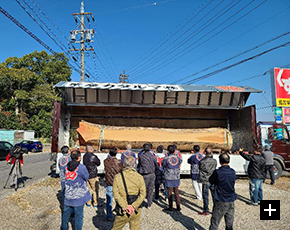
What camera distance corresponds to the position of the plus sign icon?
482 centimetres

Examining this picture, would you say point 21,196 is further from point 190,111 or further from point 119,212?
point 190,111

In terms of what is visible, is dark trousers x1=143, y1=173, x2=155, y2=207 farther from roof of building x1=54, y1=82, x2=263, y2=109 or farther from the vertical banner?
the vertical banner

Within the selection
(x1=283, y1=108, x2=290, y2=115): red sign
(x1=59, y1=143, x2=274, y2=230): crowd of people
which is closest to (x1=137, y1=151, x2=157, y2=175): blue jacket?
(x1=59, y1=143, x2=274, y2=230): crowd of people

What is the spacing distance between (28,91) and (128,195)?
29.0 m

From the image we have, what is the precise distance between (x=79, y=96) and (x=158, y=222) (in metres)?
5.30

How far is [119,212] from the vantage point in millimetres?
2803

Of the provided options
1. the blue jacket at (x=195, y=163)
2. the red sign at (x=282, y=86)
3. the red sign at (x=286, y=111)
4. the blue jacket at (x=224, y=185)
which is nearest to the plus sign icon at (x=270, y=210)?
the blue jacket at (x=195, y=163)

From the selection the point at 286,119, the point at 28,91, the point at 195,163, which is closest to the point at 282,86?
the point at 286,119

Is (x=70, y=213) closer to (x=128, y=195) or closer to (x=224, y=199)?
(x=128, y=195)

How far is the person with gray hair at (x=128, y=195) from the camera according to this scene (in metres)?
2.79

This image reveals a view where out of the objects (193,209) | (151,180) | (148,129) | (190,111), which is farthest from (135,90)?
(193,209)

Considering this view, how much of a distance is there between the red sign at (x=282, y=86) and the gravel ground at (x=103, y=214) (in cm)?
801

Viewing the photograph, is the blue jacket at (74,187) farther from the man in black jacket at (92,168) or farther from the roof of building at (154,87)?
the roof of building at (154,87)

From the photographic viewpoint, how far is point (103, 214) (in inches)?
188
